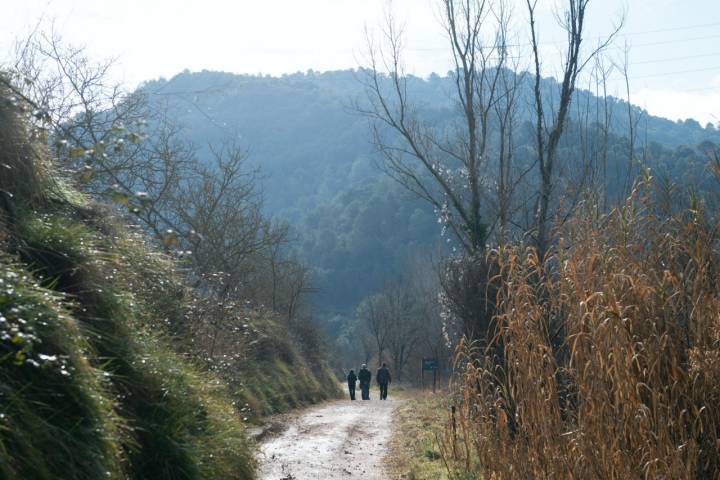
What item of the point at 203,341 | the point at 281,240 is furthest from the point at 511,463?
the point at 281,240

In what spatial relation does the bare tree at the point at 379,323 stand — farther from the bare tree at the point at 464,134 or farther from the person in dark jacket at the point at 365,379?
the bare tree at the point at 464,134

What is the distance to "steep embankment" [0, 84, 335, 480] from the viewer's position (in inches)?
180

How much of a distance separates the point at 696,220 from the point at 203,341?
7.78m

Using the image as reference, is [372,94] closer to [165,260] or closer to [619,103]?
[619,103]

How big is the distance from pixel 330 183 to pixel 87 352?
13071cm

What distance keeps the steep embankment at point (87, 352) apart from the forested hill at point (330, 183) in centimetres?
4883

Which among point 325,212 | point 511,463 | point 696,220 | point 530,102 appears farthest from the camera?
point 325,212

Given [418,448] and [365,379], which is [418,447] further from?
[365,379]

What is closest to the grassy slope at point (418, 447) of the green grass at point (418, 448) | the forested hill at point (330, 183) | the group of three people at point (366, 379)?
the green grass at point (418, 448)

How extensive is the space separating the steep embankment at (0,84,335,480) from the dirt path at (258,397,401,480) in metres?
2.40

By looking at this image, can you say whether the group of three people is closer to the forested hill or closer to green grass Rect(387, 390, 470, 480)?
green grass Rect(387, 390, 470, 480)

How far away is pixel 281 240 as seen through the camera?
27453mm

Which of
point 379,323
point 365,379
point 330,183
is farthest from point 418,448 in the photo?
point 330,183

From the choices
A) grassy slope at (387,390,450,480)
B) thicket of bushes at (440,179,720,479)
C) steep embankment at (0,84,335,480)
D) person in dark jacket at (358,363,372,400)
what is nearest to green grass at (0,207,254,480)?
steep embankment at (0,84,335,480)
